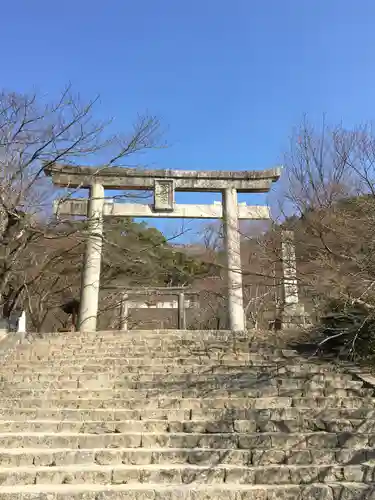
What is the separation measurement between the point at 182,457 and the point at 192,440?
1.02 feet

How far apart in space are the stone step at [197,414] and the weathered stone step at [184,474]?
1008 millimetres

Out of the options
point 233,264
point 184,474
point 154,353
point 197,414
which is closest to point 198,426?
point 197,414

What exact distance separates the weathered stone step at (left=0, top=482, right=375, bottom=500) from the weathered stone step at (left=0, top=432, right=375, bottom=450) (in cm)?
70

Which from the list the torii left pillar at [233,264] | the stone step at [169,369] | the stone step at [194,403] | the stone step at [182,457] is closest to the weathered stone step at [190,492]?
the stone step at [182,457]

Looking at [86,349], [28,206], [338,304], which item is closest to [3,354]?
[86,349]

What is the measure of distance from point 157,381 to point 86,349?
2852 mm

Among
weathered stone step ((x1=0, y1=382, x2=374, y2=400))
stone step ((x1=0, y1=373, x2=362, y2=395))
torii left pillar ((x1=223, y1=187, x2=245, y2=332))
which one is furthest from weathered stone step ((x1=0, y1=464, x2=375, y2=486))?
torii left pillar ((x1=223, y1=187, x2=245, y2=332))

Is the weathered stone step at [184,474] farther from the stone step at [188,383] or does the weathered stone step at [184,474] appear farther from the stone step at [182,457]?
the stone step at [188,383]

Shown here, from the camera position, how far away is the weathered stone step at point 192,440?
17.0 ft

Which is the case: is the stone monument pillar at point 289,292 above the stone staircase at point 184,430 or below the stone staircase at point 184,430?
above

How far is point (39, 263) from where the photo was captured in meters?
15.2

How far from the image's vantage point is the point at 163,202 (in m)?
13.6

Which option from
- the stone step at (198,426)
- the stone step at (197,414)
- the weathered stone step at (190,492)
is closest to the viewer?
the weathered stone step at (190,492)

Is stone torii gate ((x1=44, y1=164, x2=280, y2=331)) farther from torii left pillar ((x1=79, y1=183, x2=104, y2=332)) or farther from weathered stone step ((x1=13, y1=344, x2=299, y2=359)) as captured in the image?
weathered stone step ((x1=13, y1=344, x2=299, y2=359))
